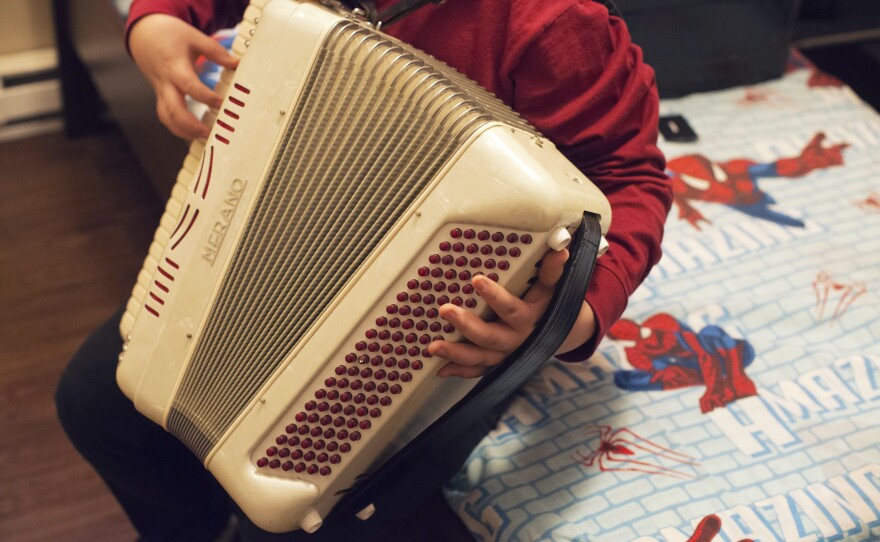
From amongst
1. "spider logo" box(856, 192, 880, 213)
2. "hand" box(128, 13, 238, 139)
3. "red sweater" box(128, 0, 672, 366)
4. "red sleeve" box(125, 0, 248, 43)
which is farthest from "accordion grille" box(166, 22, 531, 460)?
"spider logo" box(856, 192, 880, 213)

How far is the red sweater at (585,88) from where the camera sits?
932 millimetres

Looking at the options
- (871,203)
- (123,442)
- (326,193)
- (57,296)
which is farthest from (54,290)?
(871,203)

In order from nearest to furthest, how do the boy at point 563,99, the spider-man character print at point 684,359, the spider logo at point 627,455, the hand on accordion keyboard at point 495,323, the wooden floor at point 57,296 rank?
the hand on accordion keyboard at point 495,323, the boy at point 563,99, the spider logo at point 627,455, the spider-man character print at point 684,359, the wooden floor at point 57,296

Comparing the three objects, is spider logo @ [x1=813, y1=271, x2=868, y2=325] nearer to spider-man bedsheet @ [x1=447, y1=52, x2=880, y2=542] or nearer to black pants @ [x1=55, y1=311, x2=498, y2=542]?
spider-man bedsheet @ [x1=447, y1=52, x2=880, y2=542]

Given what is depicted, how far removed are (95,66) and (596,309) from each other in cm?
141

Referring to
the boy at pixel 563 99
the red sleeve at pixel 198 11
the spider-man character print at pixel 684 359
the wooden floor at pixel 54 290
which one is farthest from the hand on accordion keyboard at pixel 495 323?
the wooden floor at pixel 54 290

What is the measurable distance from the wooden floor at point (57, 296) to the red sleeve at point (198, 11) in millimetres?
649

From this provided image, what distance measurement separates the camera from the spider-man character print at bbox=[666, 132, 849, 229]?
1434mm

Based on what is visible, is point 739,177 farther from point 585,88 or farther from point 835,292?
point 585,88

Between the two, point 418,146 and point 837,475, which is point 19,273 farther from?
point 837,475

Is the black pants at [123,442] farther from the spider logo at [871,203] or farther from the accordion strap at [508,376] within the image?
the spider logo at [871,203]

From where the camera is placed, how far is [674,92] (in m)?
1.71

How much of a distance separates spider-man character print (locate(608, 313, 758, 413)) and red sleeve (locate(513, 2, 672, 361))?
24 cm

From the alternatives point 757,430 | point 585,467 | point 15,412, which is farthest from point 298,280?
point 15,412
